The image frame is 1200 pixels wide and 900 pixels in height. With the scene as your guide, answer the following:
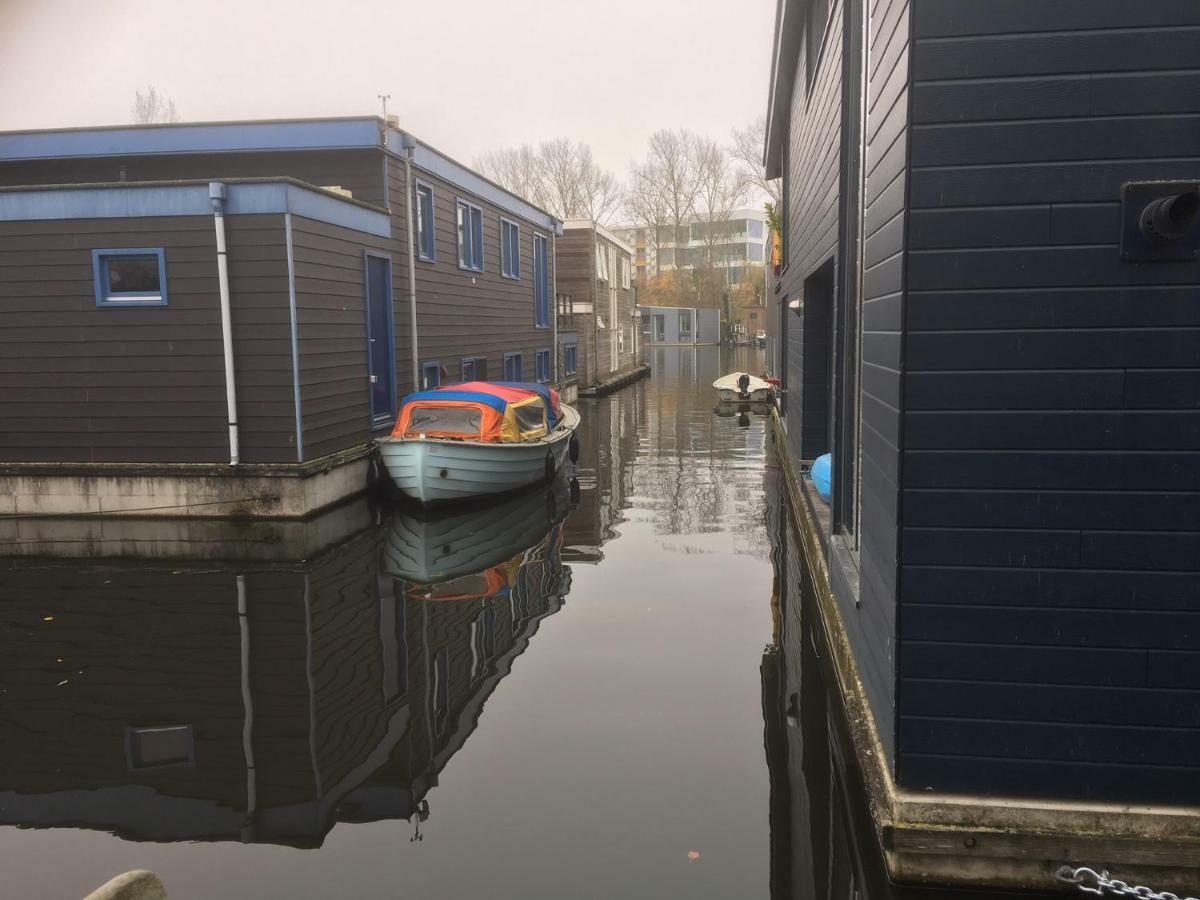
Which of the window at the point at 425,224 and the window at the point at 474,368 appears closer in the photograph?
the window at the point at 425,224

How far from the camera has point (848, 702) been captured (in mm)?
5582

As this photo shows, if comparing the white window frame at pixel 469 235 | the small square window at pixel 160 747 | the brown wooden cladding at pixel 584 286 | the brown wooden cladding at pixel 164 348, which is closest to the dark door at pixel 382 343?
the brown wooden cladding at pixel 164 348

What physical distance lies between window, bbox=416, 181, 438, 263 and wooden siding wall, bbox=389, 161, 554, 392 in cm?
13

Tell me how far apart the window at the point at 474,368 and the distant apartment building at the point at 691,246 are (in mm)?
48848

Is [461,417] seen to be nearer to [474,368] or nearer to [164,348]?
[164,348]

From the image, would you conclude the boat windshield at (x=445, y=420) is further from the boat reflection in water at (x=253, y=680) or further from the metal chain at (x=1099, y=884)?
the metal chain at (x=1099, y=884)

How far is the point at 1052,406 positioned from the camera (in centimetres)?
391

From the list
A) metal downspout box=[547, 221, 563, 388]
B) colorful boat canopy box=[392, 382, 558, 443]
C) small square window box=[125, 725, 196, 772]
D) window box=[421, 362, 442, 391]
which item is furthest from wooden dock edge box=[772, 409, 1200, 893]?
metal downspout box=[547, 221, 563, 388]

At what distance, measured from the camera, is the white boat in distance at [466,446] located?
499 inches

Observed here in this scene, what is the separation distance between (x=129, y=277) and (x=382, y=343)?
13.2ft

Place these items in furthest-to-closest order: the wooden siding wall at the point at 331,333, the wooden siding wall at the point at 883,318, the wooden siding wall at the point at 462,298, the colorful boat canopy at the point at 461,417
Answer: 1. the wooden siding wall at the point at 462,298
2. the colorful boat canopy at the point at 461,417
3. the wooden siding wall at the point at 331,333
4. the wooden siding wall at the point at 883,318

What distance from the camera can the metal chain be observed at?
12.6 ft

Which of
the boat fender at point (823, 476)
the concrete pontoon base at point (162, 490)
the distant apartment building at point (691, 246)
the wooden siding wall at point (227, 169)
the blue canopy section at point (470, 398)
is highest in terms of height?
the distant apartment building at point (691, 246)

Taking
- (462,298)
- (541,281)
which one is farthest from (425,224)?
(541,281)
